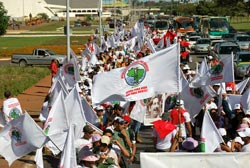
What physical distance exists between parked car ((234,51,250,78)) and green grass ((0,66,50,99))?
9758mm

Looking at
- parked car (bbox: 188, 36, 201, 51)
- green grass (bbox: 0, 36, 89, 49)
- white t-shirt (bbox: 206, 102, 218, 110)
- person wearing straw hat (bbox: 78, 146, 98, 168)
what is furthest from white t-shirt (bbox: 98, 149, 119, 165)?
green grass (bbox: 0, 36, 89, 49)

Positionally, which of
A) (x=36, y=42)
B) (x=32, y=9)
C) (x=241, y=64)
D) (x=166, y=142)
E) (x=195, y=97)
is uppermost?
(x=195, y=97)

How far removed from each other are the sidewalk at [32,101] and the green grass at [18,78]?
330mm

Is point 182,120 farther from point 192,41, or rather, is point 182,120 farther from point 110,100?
point 192,41

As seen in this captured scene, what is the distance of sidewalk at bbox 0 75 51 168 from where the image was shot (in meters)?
14.0

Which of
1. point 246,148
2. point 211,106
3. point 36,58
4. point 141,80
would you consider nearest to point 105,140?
point 246,148

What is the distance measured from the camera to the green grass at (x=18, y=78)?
2858 cm

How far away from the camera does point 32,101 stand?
81.4ft

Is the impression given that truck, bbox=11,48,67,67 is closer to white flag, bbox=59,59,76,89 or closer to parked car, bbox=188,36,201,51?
parked car, bbox=188,36,201,51

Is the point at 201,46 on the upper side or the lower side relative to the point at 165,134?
lower

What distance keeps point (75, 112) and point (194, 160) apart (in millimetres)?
3811

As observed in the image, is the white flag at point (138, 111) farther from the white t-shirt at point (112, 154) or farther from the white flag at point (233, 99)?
the white t-shirt at point (112, 154)

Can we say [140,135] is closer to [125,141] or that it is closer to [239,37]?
[125,141]

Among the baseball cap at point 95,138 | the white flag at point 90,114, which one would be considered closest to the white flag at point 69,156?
the baseball cap at point 95,138
